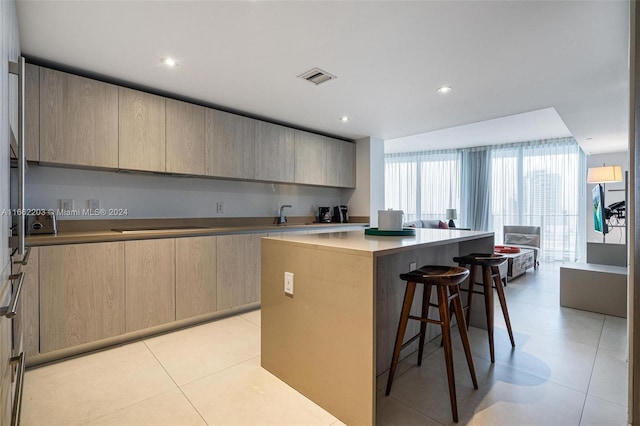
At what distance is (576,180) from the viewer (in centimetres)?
627

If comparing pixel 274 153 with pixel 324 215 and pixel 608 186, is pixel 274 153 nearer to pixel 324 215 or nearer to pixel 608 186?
pixel 324 215

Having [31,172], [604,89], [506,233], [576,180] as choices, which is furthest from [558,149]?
[31,172]

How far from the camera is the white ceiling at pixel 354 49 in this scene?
71.0 inches

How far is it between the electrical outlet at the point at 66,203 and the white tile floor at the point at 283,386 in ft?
4.12

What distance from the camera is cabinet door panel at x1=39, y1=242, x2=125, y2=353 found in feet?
7.19

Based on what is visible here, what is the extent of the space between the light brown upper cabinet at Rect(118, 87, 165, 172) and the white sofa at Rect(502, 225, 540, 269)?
20.7 feet

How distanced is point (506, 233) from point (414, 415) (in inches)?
236

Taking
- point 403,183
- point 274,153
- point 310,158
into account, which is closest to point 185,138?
point 274,153

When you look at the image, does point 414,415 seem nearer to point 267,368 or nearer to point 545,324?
point 267,368

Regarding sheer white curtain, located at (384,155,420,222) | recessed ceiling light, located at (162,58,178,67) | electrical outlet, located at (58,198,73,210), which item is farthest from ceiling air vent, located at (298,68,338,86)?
sheer white curtain, located at (384,155,420,222)

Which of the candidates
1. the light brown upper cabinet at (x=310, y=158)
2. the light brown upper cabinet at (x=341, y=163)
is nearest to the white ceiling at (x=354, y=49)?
the light brown upper cabinet at (x=310, y=158)

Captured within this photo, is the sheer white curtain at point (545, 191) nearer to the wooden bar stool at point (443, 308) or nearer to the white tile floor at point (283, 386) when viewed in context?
the white tile floor at point (283, 386)

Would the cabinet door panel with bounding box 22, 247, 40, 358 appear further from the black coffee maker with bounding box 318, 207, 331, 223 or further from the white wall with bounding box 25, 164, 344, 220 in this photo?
the black coffee maker with bounding box 318, 207, 331, 223

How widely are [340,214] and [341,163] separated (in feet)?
2.60
